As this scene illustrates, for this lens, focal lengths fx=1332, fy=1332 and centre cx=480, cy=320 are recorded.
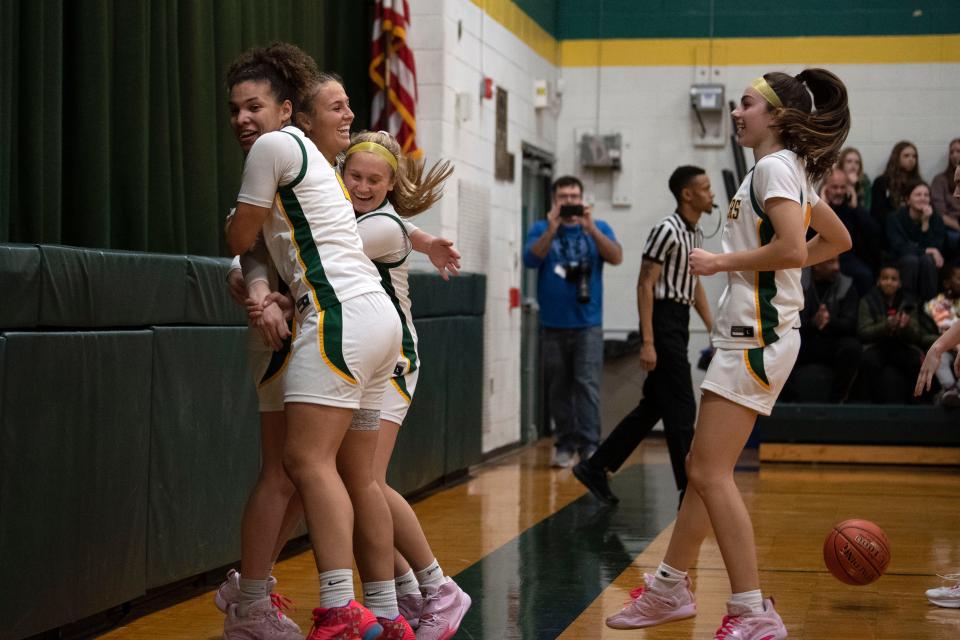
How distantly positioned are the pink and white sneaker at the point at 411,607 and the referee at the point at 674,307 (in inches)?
106

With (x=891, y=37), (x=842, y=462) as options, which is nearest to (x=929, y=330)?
(x=842, y=462)

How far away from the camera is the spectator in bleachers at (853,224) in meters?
10.2

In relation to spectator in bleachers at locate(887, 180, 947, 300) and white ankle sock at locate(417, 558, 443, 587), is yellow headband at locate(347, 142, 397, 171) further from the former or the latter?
spectator in bleachers at locate(887, 180, 947, 300)

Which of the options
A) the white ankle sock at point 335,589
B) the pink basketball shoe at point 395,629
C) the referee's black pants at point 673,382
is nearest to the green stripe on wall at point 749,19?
the referee's black pants at point 673,382

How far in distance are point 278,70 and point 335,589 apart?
1.31m

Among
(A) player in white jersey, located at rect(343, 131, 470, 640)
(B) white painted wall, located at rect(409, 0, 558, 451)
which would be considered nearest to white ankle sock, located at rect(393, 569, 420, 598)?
(A) player in white jersey, located at rect(343, 131, 470, 640)

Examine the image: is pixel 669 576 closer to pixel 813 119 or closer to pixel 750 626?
pixel 750 626

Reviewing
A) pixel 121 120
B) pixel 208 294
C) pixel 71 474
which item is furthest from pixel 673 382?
pixel 71 474

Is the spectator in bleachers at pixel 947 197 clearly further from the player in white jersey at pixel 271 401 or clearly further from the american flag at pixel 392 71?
the player in white jersey at pixel 271 401

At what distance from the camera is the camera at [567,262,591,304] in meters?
8.42

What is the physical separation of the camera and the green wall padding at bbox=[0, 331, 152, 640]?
4.64 meters

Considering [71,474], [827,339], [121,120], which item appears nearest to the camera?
[71,474]

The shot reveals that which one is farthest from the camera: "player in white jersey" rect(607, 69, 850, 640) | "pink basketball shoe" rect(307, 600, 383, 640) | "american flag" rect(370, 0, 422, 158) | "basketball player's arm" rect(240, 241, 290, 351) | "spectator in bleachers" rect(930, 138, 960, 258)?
"spectator in bleachers" rect(930, 138, 960, 258)

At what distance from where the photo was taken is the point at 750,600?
12.0 ft
